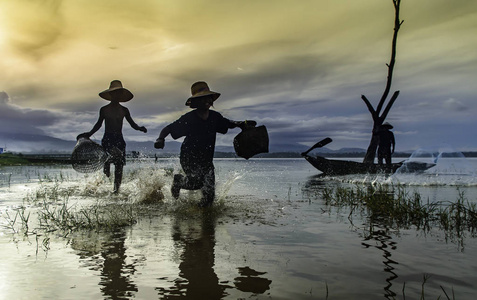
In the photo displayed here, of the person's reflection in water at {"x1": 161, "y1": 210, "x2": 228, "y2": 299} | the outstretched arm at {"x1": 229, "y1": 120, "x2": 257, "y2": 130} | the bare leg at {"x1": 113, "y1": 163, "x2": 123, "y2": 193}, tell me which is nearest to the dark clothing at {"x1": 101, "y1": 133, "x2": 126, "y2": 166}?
the bare leg at {"x1": 113, "y1": 163, "x2": 123, "y2": 193}

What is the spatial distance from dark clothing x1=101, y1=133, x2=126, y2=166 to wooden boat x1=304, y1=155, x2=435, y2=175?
12.1 m

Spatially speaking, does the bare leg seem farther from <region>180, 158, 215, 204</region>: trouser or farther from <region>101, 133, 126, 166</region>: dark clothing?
<region>180, 158, 215, 204</region>: trouser

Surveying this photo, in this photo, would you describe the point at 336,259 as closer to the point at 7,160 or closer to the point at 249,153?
the point at 249,153

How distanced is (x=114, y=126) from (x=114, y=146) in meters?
0.50

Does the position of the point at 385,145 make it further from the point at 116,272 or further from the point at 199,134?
the point at 116,272

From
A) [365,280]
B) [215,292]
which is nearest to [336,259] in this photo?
[365,280]

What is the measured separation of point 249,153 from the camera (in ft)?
22.9

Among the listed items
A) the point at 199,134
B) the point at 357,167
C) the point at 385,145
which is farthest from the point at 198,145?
the point at 385,145

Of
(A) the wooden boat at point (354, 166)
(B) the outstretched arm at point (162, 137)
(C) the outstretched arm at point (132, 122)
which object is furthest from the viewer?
(A) the wooden boat at point (354, 166)

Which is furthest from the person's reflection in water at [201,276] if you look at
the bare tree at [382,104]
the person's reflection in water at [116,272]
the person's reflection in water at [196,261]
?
the bare tree at [382,104]

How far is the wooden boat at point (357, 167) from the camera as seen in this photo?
1816 centimetres

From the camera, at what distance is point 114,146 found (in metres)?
9.78

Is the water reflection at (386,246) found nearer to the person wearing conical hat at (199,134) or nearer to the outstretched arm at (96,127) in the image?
the person wearing conical hat at (199,134)

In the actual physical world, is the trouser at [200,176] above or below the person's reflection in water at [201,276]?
above
